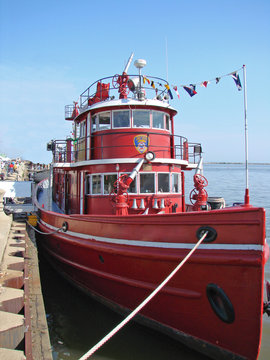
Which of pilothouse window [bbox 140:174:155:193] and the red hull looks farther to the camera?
pilothouse window [bbox 140:174:155:193]

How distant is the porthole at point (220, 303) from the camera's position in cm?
536

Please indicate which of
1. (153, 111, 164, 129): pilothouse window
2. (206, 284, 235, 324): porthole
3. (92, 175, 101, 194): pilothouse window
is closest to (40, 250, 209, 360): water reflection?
(206, 284, 235, 324): porthole

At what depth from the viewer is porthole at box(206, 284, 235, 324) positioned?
5.36 metres

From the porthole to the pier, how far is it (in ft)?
9.52

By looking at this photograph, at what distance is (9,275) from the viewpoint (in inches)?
256

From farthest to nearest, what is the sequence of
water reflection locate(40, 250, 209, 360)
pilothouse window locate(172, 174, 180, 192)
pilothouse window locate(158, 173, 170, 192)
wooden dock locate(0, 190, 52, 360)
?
pilothouse window locate(172, 174, 180, 192), pilothouse window locate(158, 173, 170, 192), water reflection locate(40, 250, 209, 360), wooden dock locate(0, 190, 52, 360)

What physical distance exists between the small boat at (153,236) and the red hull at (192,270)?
2 centimetres

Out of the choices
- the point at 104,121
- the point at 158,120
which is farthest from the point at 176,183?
the point at 104,121

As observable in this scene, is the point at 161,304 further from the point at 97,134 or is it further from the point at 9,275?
the point at 97,134

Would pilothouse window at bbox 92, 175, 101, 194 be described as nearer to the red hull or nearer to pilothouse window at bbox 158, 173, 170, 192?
the red hull

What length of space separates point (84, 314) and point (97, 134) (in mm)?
5291

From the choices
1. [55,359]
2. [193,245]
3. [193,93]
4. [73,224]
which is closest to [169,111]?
[193,93]

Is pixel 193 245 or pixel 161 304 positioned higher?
pixel 193 245

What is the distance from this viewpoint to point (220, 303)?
5.51m
